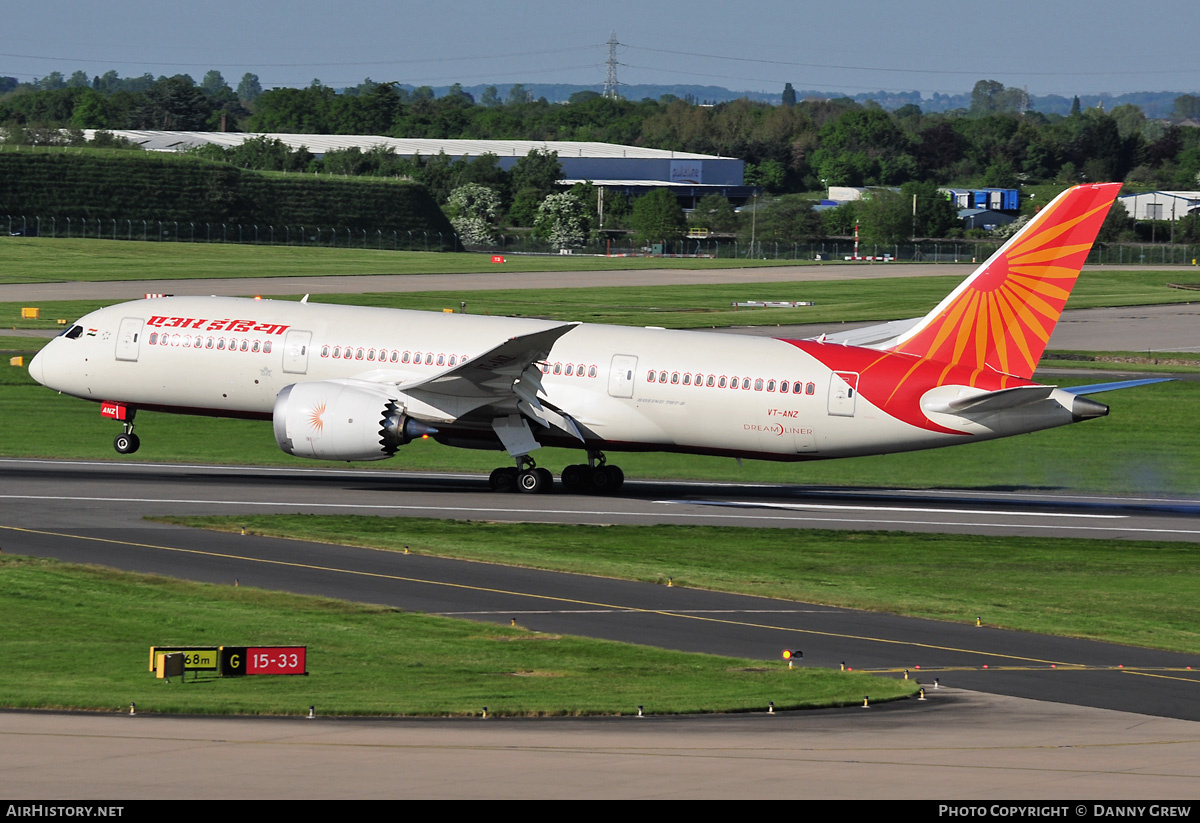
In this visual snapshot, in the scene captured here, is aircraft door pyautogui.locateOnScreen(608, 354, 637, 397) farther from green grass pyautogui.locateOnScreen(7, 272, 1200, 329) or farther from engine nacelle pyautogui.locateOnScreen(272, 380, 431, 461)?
green grass pyautogui.locateOnScreen(7, 272, 1200, 329)

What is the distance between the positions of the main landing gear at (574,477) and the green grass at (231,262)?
83.7 metres

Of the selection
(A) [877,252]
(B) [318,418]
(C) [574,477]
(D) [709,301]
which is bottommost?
(C) [574,477]

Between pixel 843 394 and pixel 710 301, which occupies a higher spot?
pixel 843 394

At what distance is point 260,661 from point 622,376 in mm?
22003

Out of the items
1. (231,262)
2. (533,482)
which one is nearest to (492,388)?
(533,482)

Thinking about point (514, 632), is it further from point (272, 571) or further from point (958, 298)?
point (958, 298)

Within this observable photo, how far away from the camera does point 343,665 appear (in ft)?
77.9

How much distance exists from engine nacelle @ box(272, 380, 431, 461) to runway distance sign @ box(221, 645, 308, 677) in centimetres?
1925

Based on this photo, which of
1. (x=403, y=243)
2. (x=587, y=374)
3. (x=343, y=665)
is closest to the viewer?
(x=343, y=665)

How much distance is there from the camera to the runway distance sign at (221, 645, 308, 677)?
2278 centimetres

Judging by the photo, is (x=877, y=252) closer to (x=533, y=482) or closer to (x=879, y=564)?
(x=533, y=482)

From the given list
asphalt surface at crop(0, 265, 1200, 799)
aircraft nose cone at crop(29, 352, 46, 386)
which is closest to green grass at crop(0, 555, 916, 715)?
asphalt surface at crop(0, 265, 1200, 799)

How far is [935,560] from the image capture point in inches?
1419

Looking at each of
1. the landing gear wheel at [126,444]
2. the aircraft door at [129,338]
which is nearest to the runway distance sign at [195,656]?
the aircraft door at [129,338]
